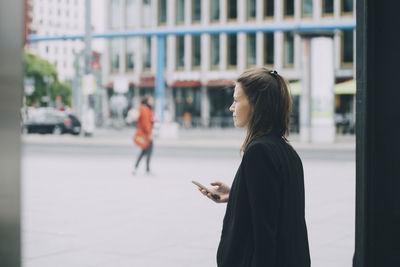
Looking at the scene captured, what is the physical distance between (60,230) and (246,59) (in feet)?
165

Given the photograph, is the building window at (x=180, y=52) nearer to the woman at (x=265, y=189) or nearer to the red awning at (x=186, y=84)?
the red awning at (x=186, y=84)

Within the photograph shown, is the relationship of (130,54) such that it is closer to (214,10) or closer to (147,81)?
(147,81)

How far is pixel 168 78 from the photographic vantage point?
59719 millimetres

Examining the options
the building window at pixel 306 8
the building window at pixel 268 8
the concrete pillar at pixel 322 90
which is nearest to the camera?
the concrete pillar at pixel 322 90

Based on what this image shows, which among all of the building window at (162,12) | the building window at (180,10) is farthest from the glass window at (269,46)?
the building window at (162,12)

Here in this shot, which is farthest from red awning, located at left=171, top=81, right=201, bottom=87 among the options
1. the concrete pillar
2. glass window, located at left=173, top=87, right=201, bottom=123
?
the concrete pillar

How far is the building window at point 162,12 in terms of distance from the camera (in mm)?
60500

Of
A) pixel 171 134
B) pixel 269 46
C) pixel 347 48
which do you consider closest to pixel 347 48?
pixel 347 48

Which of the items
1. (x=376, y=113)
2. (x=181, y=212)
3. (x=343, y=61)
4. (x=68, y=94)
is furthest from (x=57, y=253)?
(x=68, y=94)

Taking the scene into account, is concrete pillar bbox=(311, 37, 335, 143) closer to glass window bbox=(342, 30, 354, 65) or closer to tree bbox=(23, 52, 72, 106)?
glass window bbox=(342, 30, 354, 65)

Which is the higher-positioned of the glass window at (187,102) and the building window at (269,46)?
the building window at (269,46)

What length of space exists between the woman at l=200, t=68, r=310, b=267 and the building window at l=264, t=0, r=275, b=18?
180 ft

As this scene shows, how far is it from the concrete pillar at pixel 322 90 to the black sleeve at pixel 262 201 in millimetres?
26307

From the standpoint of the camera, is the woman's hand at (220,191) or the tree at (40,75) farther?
the tree at (40,75)
